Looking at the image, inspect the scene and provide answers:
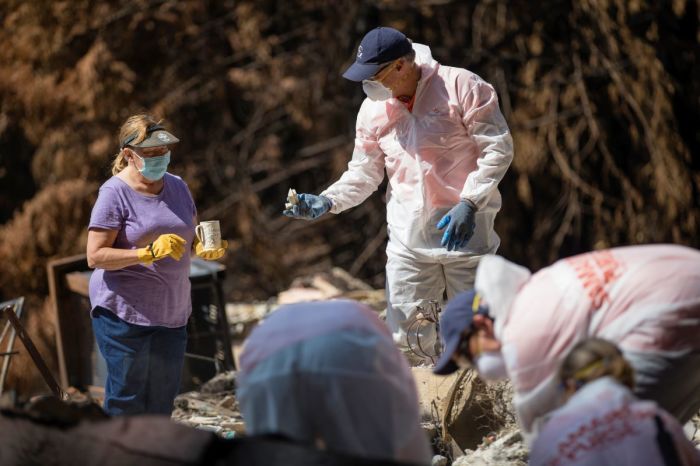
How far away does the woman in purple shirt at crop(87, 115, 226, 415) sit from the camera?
4.62m

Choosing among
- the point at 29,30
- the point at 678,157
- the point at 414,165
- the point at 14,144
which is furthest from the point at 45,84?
the point at 414,165

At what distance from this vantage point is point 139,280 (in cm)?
466

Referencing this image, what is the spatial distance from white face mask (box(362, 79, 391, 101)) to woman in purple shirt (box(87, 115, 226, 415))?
3.01 feet

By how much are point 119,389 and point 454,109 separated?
191cm

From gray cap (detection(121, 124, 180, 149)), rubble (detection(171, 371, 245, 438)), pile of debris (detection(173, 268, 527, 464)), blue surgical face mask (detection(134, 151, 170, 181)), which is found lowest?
rubble (detection(171, 371, 245, 438))

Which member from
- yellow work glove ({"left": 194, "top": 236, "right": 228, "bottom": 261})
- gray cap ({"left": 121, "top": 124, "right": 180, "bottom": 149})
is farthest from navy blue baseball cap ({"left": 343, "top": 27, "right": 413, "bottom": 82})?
yellow work glove ({"left": 194, "top": 236, "right": 228, "bottom": 261})

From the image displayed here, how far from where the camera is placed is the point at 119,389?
469 cm

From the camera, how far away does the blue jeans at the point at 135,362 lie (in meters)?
4.66

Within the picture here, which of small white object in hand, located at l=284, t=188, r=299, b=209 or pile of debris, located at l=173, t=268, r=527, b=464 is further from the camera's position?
small white object in hand, located at l=284, t=188, r=299, b=209

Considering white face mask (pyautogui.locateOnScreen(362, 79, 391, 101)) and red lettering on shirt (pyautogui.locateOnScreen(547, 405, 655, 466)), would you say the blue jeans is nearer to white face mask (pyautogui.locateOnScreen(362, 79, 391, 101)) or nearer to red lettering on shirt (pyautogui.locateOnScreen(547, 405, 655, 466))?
white face mask (pyautogui.locateOnScreen(362, 79, 391, 101))

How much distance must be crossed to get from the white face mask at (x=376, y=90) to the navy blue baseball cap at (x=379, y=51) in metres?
0.08

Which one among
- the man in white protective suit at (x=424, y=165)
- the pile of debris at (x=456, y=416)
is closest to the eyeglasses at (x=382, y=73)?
the man in white protective suit at (x=424, y=165)

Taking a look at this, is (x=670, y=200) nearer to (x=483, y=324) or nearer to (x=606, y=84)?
(x=606, y=84)

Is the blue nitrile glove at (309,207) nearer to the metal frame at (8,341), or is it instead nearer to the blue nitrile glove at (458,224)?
the blue nitrile glove at (458,224)
